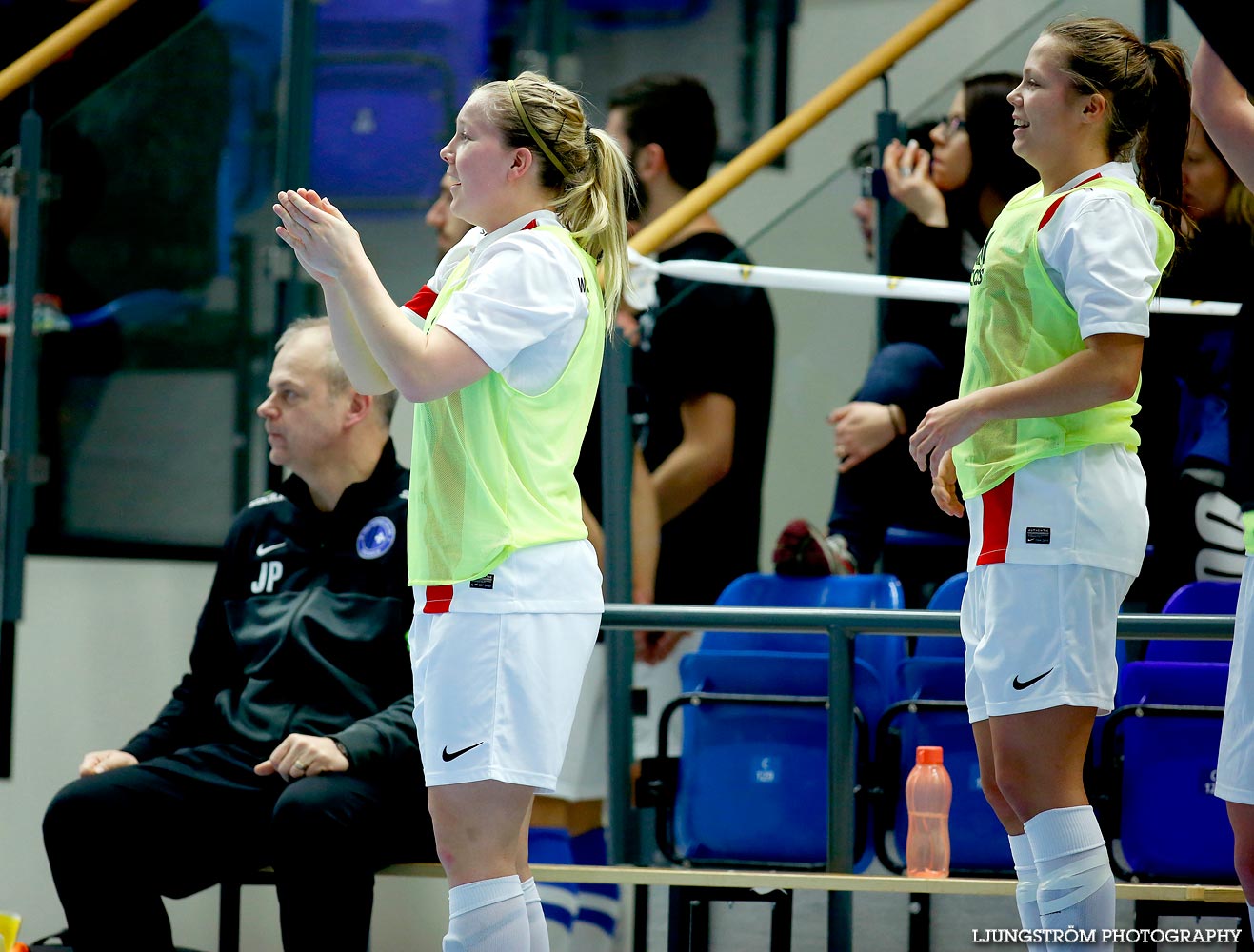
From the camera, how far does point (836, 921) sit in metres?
2.77

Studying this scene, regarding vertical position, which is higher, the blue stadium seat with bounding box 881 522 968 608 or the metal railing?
the blue stadium seat with bounding box 881 522 968 608

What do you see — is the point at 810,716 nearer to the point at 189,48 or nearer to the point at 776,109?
the point at 189,48

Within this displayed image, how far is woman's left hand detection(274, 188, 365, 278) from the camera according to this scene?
1.84 meters

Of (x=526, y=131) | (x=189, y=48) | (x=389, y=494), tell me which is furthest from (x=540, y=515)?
(x=189, y=48)

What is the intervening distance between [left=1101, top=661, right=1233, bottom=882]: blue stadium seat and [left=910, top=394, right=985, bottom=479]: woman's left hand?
904mm

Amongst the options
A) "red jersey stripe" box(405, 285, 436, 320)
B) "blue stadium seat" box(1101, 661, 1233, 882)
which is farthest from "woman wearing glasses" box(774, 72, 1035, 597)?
"red jersey stripe" box(405, 285, 436, 320)

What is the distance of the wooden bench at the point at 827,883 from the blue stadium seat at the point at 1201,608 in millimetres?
449

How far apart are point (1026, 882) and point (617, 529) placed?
1393mm

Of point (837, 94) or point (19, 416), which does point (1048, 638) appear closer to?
point (837, 94)

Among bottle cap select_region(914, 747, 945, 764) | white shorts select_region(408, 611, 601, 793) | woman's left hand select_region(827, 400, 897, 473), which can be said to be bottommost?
bottle cap select_region(914, 747, 945, 764)

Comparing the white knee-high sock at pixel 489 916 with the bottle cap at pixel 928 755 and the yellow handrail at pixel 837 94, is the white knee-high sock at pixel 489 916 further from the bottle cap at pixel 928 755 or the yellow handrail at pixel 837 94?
the yellow handrail at pixel 837 94

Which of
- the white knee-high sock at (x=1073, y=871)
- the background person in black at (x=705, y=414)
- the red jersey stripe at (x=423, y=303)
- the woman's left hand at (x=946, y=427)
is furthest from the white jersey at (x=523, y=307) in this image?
the background person in black at (x=705, y=414)

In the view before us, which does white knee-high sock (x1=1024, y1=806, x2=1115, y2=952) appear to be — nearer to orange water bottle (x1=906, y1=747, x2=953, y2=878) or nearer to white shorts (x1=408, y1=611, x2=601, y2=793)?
white shorts (x1=408, y1=611, x2=601, y2=793)

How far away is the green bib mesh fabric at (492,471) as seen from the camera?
6.20 ft
